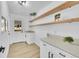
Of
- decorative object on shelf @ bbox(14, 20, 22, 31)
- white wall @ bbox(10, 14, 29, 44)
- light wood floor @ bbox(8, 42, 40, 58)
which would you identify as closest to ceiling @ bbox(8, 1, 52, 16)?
white wall @ bbox(10, 14, 29, 44)

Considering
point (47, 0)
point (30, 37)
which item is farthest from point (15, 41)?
point (47, 0)

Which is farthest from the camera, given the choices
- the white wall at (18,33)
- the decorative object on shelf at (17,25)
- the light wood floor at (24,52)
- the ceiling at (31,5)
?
the decorative object on shelf at (17,25)

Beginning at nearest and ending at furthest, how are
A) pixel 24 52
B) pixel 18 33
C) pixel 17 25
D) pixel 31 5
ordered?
pixel 24 52
pixel 31 5
pixel 18 33
pixel 17 25

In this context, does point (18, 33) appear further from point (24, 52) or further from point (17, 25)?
point (24, 52)

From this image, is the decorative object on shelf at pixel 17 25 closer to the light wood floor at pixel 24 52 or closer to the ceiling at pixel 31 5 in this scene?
the ceiling at pixel 31 5

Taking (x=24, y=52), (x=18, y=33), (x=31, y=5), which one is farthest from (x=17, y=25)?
(x=24, y=52)

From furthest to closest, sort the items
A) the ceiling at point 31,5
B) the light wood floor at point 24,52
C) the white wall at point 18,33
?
the white wall at point 18,33 → the ceiling at point 31,5 → the light wood floor at point 24,52

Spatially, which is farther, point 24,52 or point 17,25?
point 17,25

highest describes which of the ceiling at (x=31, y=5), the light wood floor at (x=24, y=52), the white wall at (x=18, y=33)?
the ceiling at (x=31, y=5)

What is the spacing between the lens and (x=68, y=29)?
2.65m

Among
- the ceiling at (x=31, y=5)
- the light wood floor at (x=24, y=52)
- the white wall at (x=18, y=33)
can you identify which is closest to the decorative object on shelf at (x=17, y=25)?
the white wall at (x=18, y=33)

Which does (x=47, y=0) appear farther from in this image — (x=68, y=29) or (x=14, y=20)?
(x=14, y=20)

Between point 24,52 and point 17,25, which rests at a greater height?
point 17,25

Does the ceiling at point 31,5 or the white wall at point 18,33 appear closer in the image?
the ceiling at point 31,5
